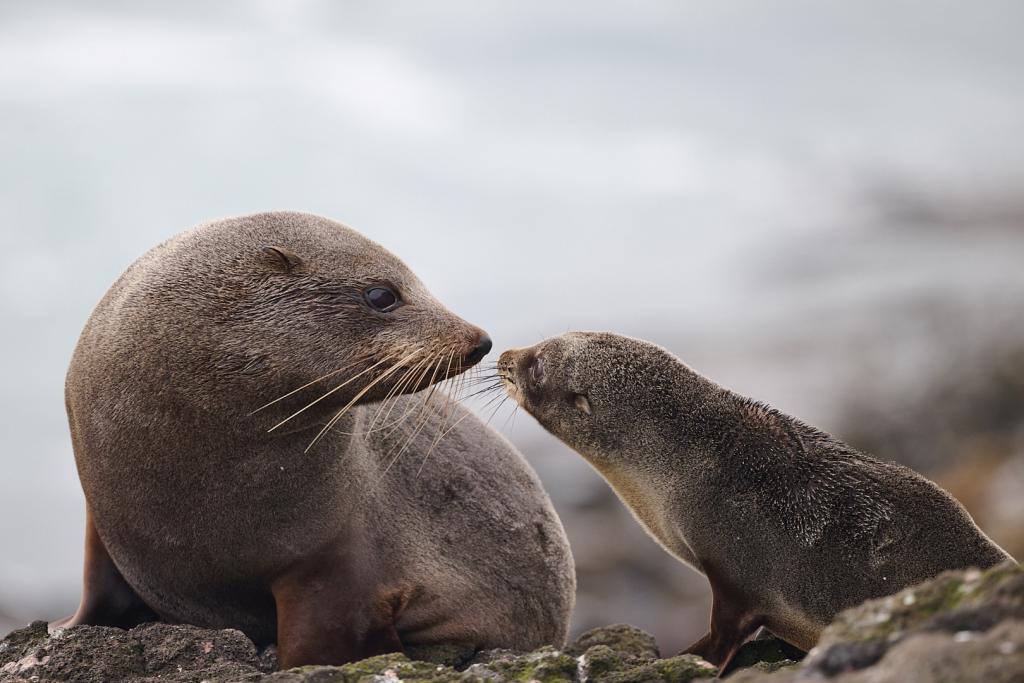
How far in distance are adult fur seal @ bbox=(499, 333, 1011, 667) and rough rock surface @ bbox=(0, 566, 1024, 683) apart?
1.78 ft

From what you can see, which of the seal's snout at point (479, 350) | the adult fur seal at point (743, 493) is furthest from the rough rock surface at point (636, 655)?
the seal's snout at point (479, 350)

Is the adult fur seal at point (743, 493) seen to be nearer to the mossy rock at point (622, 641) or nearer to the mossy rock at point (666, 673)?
the mossy rock at point (622, 641)

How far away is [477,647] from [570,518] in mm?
14157

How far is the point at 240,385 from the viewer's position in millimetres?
7406

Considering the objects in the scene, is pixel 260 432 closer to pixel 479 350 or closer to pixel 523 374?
pixel 479 350

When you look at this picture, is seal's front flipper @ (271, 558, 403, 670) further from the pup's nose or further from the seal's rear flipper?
the seal's rear flipper

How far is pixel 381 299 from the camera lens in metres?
7.67

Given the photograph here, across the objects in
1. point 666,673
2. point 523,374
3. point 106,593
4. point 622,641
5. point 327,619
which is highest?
point 523,374

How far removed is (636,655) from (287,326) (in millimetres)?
2469

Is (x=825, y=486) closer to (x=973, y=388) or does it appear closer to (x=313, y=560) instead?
(x=313, y=560)

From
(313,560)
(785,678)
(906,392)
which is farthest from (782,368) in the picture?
(785,678)

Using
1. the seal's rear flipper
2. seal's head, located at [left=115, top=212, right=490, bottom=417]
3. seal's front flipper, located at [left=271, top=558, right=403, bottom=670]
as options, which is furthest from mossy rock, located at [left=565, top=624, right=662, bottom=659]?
seal's head, located at [left=115, top=212, right=490, bottom=417]

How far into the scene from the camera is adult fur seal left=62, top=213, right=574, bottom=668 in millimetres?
7449

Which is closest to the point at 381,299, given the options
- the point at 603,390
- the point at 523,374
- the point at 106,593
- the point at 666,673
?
→ the point at 603,390
